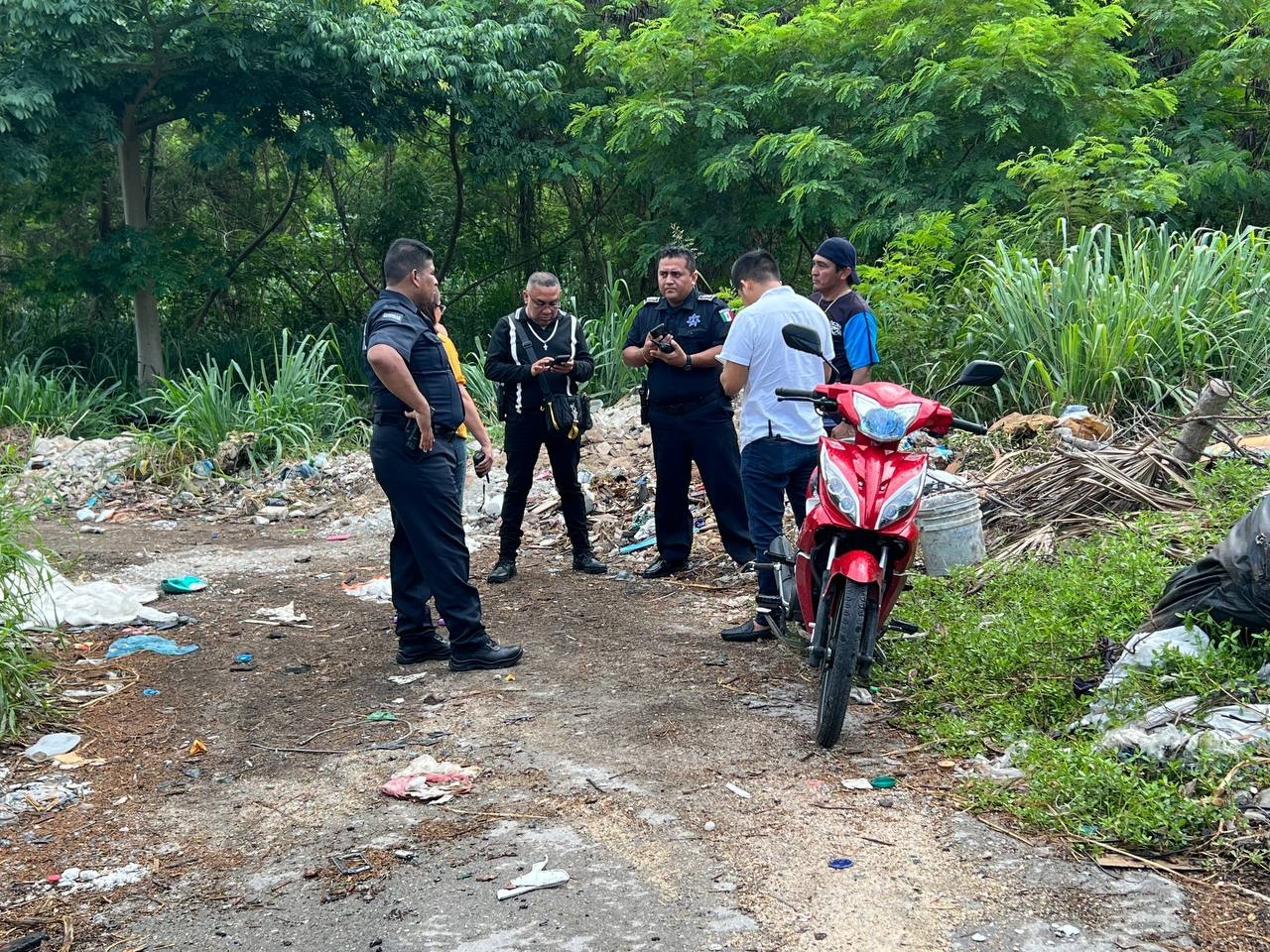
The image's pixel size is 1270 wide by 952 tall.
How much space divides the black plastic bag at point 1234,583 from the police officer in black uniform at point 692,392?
269 centimetres

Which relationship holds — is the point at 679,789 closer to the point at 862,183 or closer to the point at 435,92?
the point at 862,183

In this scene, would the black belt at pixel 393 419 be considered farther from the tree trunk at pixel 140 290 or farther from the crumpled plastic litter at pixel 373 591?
the tree trunk at pixel 140 290

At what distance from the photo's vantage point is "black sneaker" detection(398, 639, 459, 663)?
18.7 feet

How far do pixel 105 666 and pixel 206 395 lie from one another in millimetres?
6844

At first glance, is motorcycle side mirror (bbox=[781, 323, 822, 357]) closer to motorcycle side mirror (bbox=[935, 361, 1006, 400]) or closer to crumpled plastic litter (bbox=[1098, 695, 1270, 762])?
motorcycle side mirror (bbox=[935, 361, 1006, 400])

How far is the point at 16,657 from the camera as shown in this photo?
16.0ft

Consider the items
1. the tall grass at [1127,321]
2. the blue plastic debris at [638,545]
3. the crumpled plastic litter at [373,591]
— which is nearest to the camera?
the crumpled plastic litter at [373,591]

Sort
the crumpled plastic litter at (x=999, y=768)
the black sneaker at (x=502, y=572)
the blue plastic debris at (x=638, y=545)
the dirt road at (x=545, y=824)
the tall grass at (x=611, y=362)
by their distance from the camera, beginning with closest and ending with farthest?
1. the dirt road at (x=545, y=824)
2. the crumpled plastic litter at (x=999, y=768)
3. the black sneaker at (x=502, y=572)
4. the blue plastic debris at (x=638, y=545)
5. the tall grass at (x=611, y=362)

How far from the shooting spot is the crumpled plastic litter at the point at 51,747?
14.9ft

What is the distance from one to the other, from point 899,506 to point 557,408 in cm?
332

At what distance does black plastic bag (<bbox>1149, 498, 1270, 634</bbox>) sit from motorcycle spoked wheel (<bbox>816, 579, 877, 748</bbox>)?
113 cm

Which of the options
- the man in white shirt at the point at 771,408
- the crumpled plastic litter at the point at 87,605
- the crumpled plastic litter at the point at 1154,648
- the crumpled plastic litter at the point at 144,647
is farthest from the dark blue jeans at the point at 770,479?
the crumpled plastic litter at the point at 87,605

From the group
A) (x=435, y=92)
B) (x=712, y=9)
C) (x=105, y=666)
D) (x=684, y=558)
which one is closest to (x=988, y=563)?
(x=684, y=558)

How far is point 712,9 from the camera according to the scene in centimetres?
1224
